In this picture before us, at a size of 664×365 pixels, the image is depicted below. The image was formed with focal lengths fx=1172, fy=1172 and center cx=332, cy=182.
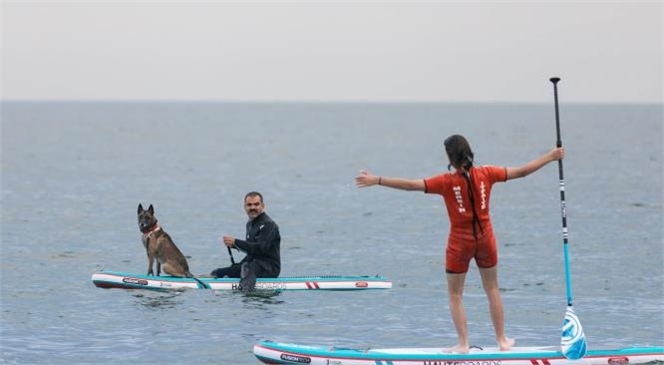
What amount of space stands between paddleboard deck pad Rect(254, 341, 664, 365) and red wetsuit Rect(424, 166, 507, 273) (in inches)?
49.5

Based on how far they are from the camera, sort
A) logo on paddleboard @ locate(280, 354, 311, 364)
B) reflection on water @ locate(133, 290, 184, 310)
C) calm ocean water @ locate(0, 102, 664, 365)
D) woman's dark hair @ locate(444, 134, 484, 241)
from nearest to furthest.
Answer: woman's dark hair @ locate(444, 134, 484, 241) → logo on paddleboard @ locate(280, 354, 311, 364) → calm ocean water @ locate(0, 102, 664, 365) → reflection on water @ locate(133, 290, 184, 310)

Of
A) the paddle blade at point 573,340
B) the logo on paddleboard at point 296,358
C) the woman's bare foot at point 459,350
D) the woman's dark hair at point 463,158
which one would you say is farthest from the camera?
the logo on paddleboard at point 296,358

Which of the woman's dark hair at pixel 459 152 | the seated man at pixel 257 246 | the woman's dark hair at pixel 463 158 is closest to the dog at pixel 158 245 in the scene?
the seated man at pixel 257 246

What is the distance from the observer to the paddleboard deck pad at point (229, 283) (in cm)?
2284

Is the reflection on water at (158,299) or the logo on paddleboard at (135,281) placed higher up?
the logo on paddleboard at (135,281)

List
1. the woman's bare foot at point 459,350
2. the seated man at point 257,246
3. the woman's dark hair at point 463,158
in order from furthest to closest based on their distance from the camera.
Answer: the seated man at point 257,246 < the woman's bare foot at point 459,350 < the woman's dark hair at point 463,158

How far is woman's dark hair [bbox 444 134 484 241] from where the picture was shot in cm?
1446

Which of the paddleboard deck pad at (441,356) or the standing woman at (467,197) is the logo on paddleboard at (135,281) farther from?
the standing woman at (467,197)

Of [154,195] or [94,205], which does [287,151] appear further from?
[94,205]

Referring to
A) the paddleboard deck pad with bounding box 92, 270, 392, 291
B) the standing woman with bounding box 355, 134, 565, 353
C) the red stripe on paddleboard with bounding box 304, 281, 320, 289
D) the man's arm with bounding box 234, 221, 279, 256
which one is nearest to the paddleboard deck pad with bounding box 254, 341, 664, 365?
the standing woman with bounding box 355, 134, 565, 353

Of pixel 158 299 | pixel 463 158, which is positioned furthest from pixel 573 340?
pixel 158 299

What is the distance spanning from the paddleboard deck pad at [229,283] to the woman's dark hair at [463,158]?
8.79m

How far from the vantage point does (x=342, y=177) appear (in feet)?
235

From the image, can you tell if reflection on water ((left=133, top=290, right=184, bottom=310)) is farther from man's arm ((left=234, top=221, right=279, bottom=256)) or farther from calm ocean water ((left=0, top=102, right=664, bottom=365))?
man's arm ((left=234, top=221, right=279, bottom=256))
